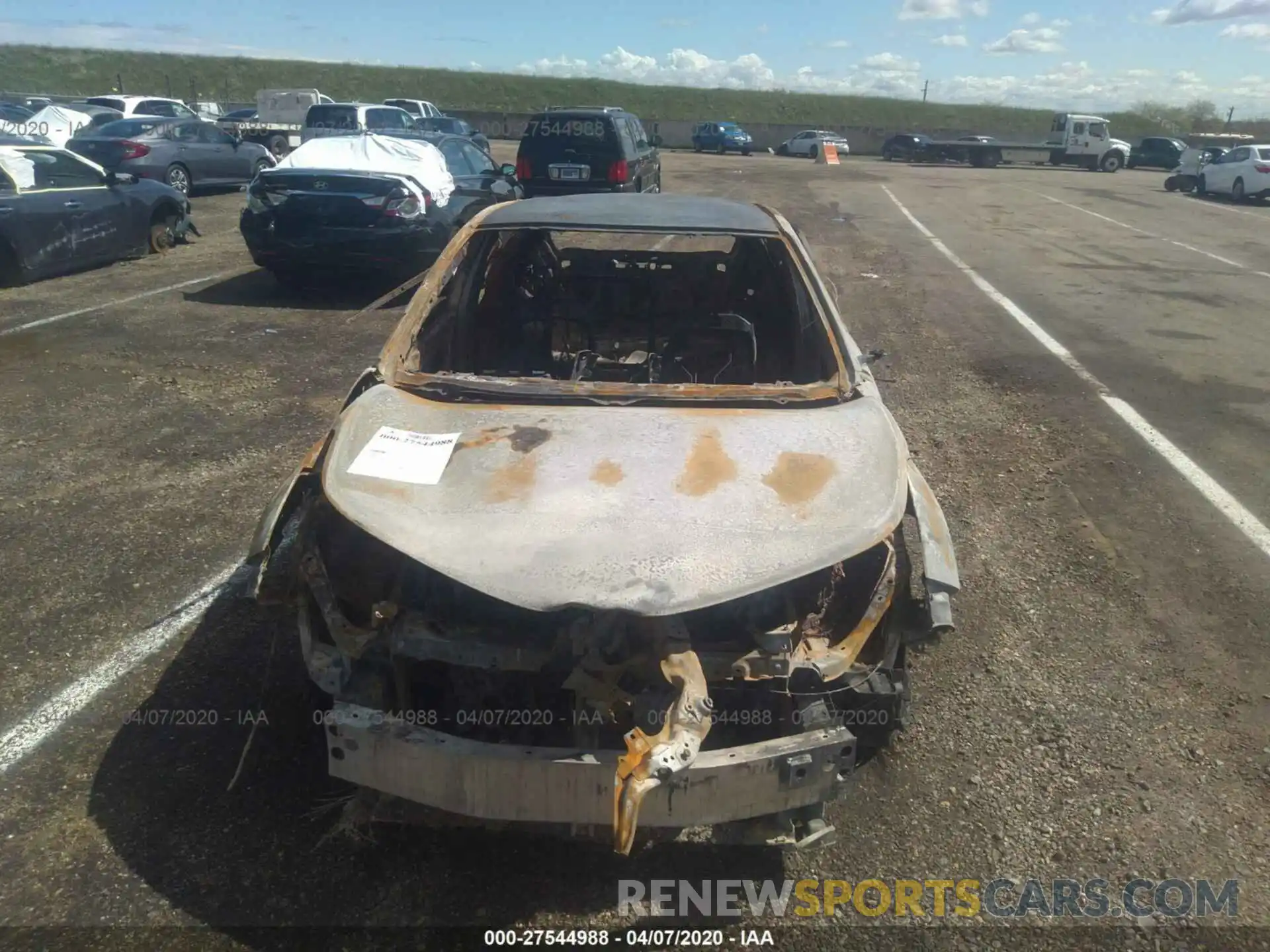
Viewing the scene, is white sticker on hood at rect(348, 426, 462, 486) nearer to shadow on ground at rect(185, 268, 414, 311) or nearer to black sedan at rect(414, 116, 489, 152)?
shadow on ground at rect(185, 268, 414, 311)

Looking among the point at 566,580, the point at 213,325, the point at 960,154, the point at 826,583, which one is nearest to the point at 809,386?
the point at 826,583

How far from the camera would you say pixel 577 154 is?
47.4ft

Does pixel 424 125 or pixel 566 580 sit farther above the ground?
pixel 424 125

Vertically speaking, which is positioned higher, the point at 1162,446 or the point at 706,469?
the point at 706,469

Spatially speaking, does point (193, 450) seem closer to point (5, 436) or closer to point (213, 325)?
point (5, 436)

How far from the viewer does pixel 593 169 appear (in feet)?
47.1

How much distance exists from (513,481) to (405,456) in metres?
0.40

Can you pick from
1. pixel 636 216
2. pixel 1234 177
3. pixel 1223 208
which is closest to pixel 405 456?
pixel 636 216

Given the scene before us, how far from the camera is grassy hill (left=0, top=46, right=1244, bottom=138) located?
69125 mm

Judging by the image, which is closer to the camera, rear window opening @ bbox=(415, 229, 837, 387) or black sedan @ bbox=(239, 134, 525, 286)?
rear window opening @ bbox=(415, 229, 837, 387)

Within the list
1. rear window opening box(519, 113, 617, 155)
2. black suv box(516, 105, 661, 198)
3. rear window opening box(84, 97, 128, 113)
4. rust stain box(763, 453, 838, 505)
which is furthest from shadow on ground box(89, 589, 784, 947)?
rear window opening box(84, 97, 128, 113)

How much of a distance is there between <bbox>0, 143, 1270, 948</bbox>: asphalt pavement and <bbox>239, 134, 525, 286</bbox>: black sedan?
2.54ft

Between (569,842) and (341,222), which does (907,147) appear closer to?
(341,222)

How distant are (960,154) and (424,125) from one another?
2588 cm
